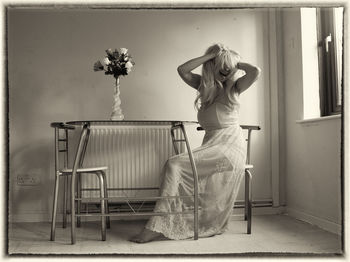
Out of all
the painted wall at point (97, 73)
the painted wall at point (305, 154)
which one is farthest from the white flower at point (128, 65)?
the painted wall at point (305, 154)

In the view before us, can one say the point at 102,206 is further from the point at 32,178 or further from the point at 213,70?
the point at 213,70

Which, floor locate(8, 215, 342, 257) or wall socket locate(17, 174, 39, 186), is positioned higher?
wall socket locate(17, 174, 39, 186)

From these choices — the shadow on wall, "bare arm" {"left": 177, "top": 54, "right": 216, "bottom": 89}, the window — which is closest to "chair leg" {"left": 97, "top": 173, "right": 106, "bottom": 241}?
the shadow on wall

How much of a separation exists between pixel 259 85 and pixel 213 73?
3.05 feet

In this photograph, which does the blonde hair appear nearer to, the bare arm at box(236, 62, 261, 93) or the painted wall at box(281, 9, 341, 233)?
the bare arm at box(236, 62, 261, 93)

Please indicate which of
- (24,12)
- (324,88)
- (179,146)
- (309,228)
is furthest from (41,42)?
(309,228)

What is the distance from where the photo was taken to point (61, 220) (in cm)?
330

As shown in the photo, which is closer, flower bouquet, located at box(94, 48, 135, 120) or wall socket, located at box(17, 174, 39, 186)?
flower bouquet, located at box(94, 48, 135, 120)

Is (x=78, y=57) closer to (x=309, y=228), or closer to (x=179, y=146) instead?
(x=179, y=146)

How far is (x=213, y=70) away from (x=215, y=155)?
56 cm

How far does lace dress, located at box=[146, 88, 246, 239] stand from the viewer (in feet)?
8.55

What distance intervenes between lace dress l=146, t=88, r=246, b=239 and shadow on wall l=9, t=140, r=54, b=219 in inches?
47.6

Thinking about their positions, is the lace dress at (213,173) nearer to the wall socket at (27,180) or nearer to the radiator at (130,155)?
the radiator at (130,155)

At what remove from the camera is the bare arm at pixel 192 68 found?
2658 millimetres
